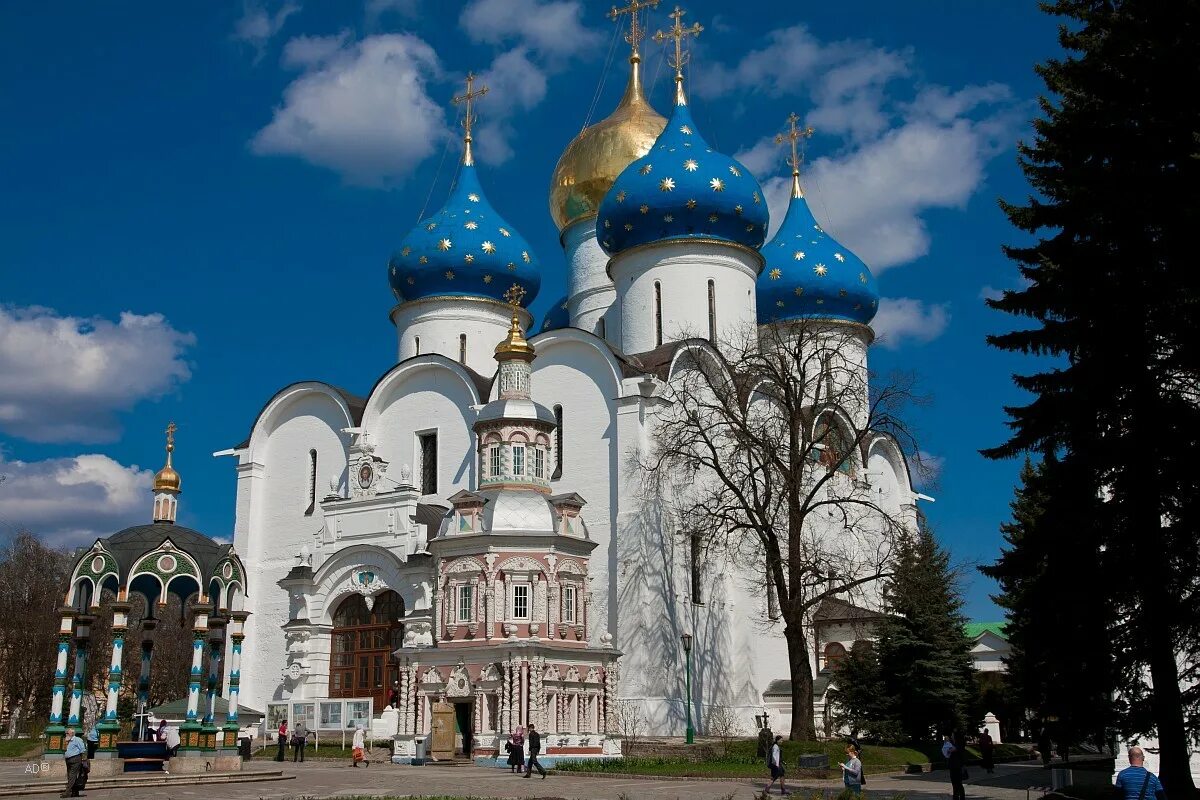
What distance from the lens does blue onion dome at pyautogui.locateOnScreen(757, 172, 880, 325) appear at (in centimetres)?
3153

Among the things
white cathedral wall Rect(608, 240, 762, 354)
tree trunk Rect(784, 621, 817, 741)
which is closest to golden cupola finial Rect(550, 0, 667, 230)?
white cathedral wall Rect(608, 240, 762, 354)

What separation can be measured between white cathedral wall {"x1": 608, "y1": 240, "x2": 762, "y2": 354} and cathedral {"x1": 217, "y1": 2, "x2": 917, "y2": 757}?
6 centimetres

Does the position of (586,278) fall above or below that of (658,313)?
above

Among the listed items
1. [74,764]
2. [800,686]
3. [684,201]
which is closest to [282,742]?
[74,764]

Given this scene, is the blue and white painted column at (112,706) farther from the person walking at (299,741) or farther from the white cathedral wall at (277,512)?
the white cathedral wall at (277,512)

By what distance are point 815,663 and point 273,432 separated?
531 inches

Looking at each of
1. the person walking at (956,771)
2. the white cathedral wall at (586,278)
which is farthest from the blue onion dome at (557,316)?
the person walking at (956,771)

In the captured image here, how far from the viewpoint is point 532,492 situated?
72.3 feet

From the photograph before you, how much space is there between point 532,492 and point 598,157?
40.8 feet

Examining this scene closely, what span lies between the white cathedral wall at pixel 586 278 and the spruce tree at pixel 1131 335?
1871 centimetres

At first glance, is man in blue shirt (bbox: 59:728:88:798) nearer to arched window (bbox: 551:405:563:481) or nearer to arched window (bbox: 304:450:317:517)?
arched window (bbox: 551:405:563:481)

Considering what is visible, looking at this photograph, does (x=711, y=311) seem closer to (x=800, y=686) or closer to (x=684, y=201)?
(x=684, y=201)

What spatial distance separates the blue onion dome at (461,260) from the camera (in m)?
29.8

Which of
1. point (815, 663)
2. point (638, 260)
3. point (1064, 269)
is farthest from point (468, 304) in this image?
point (1064, 269)
